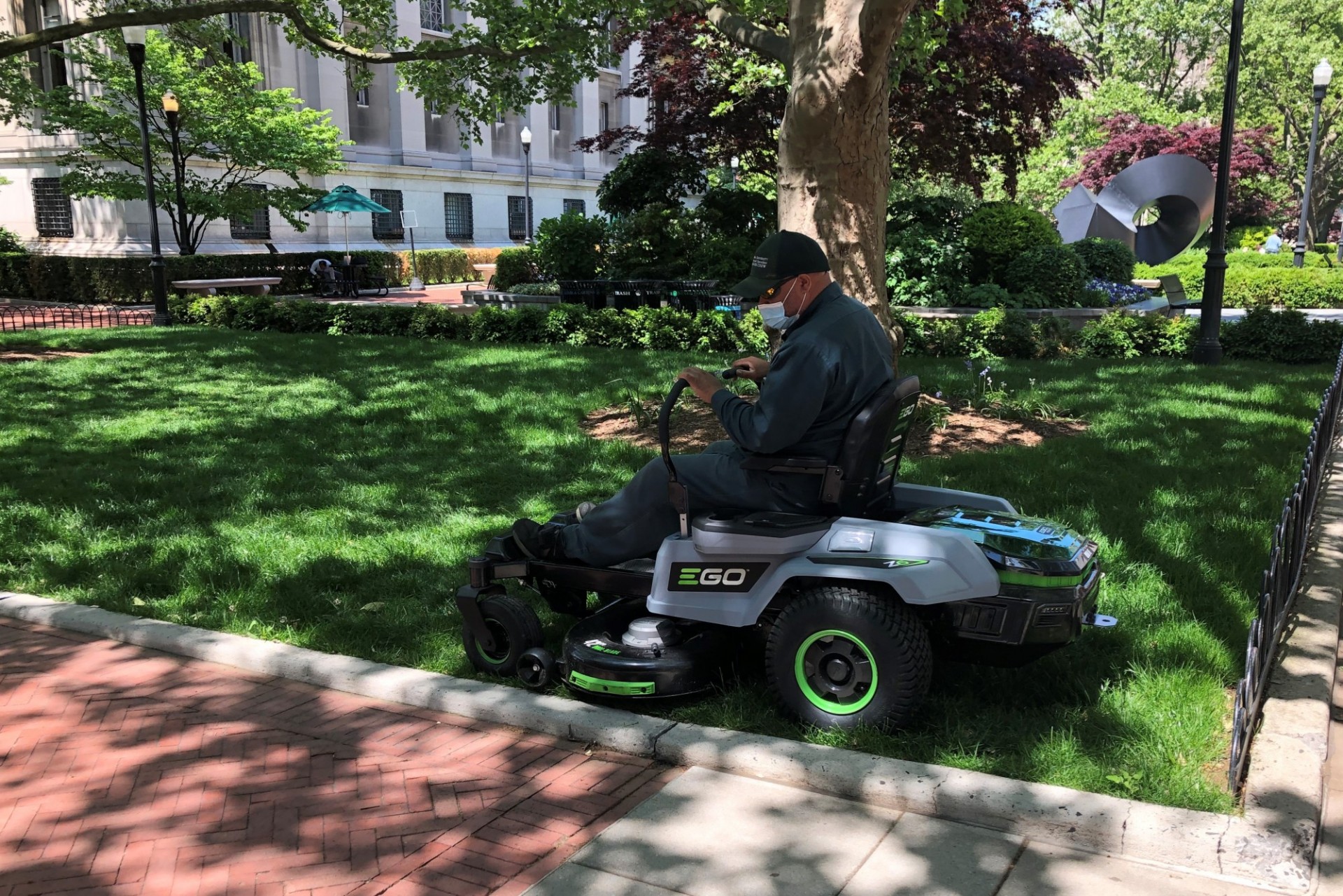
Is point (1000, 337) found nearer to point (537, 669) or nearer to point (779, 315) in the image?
point (779, 315)

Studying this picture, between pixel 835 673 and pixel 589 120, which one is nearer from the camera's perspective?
pixel 835 673

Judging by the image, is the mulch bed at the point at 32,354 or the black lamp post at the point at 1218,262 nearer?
the black lamp post at the point at 1218,262

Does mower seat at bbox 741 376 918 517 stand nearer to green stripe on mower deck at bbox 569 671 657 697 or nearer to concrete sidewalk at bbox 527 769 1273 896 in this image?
green stripe on mower deck at bbox 569 671 657 697

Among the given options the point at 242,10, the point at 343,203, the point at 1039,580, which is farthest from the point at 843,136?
the point at 343,203

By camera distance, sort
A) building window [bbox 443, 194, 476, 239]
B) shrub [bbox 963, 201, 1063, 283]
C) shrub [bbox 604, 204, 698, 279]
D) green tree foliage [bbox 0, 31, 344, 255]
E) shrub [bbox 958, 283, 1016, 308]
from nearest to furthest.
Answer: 1. shrub [bbox 958, 283, 1016, 308]
2. shrub [bbox 604, 204, 698, 279]
3. shrub [bbox 963, 201, 1063, 283]
4. green tree foliage [bbox 0, 31, 344, 255]
5. building window [bbox 443, 194, 476, 239]

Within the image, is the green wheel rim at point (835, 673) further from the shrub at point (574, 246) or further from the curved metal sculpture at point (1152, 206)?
the curved metal sculpture at point (1152, 206)

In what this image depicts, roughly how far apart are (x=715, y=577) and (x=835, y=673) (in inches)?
21.8

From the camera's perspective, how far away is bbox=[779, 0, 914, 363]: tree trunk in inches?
305

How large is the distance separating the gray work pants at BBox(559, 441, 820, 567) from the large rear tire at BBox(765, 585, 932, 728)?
1.30 feet

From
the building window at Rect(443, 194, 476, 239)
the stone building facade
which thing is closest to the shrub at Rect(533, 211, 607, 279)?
the stone building facade

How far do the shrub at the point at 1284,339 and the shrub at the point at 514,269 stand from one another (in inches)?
548

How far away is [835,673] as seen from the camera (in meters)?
3.70

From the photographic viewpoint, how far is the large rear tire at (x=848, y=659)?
11.6ft

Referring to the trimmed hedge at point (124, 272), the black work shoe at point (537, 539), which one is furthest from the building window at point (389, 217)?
the black work shoe at point (537, 539)
